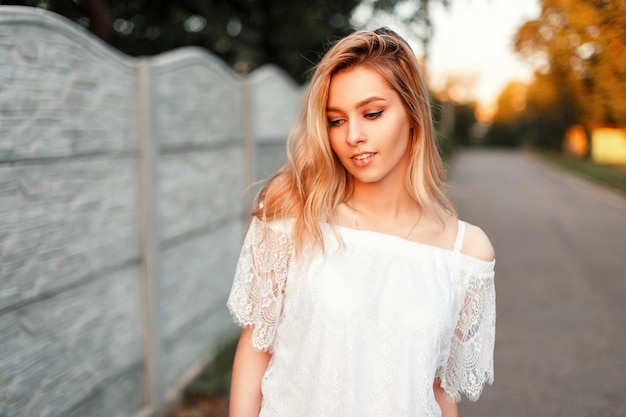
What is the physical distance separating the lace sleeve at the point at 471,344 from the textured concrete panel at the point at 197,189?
246 centimetres

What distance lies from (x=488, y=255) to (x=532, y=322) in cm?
465

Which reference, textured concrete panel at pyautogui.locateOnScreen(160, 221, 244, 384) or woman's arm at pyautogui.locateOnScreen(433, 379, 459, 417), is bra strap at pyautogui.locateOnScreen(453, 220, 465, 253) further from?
textured concrete panel at pyautogui.locateOnScreen(160, 221, 244, 384)

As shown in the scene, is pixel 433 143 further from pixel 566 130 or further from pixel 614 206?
pixel 566 130

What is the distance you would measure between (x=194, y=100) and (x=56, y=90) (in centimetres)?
192

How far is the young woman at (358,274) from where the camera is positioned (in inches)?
77.3

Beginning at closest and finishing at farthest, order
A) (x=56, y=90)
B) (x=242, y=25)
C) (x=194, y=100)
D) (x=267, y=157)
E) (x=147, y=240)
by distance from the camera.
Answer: (x=56, y=90), (x=147, y=240), (x=194, y=100), (x=267, y=157), (x=242, y=25)

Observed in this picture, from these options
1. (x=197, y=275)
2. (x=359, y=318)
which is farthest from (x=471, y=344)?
(x=197, y=275)

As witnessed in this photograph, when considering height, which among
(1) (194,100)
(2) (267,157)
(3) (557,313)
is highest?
(1) (194,100)

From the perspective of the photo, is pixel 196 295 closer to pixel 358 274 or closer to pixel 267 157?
pixel 267 157

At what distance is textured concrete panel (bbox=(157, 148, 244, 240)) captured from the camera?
14.2 feet

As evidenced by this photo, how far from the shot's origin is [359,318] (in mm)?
1969

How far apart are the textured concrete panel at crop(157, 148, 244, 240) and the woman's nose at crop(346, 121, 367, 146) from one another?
7.82 ft

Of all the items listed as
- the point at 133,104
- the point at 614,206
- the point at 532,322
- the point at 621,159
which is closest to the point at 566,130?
the point at 621,159

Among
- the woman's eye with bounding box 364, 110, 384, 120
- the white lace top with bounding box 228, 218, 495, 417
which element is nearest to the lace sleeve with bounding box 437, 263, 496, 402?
the white lace top with bounding box 228, 218, 495, 417
